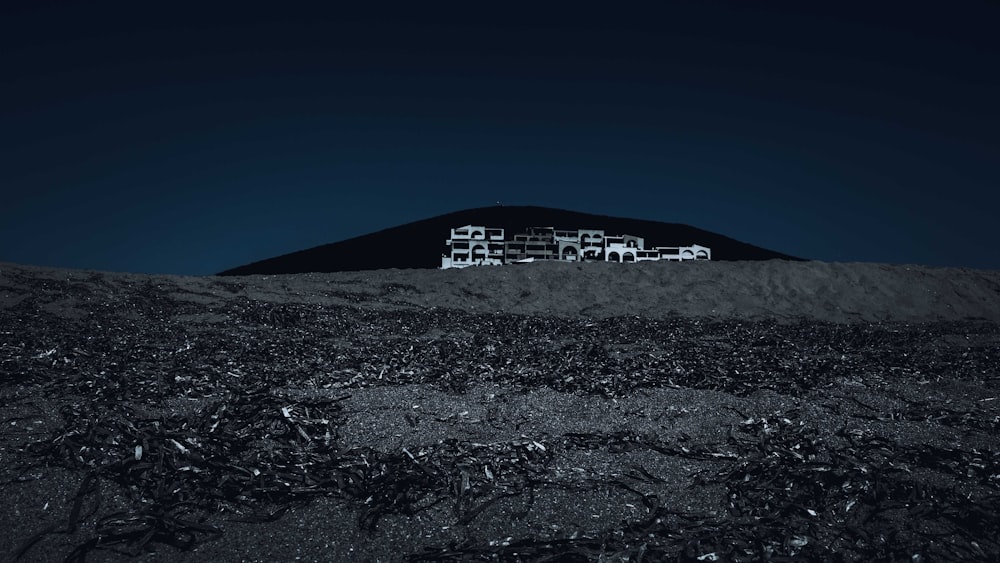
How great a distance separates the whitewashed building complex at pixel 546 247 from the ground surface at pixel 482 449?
14476 mm

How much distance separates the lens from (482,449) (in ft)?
15.3

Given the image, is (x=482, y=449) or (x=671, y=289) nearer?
(x=482, y=449)

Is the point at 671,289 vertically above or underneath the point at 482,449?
above

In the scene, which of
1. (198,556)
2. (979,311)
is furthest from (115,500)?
(979,311)

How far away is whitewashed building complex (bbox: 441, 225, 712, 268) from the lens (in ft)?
79.4

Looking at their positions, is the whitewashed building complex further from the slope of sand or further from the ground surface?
the ground surface

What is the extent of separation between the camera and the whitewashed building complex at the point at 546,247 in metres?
24.2

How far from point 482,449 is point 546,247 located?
67.8ft

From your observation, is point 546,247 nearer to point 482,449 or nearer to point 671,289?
point 671,289

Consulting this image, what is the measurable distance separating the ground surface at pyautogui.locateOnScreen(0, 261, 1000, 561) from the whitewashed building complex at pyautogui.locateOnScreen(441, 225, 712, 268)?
1448cm

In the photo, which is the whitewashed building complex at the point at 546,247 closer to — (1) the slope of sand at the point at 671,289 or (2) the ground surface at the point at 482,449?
(1) the slope of sand at the point at 671,289

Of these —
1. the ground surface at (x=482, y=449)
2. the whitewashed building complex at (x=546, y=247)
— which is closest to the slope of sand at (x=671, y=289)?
the whitewashed building complex at (x=546, y=247)

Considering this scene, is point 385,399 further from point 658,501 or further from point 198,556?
point 658,501

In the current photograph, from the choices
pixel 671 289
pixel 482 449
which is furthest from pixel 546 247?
pixel 482 449
